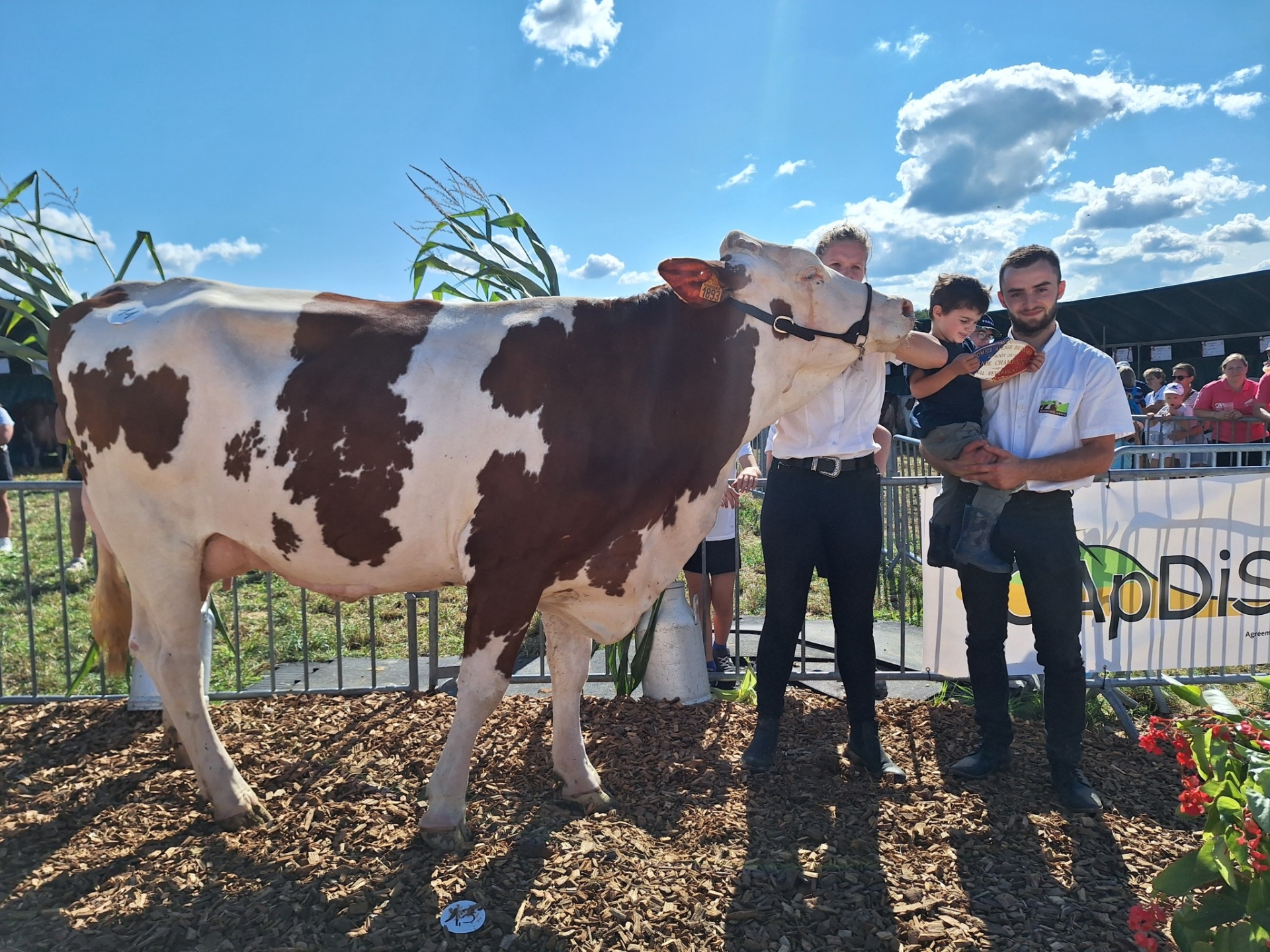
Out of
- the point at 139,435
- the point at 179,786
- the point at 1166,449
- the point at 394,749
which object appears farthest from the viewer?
the point at 1166,449

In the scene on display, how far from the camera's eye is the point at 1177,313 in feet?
55.5

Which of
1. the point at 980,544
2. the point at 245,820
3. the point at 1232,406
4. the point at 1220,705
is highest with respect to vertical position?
the point at 1232,406

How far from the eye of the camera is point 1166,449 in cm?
614

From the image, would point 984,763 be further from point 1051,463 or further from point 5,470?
point 5,470

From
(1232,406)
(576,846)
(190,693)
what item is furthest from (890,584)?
(190,693)

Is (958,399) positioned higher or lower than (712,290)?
lower

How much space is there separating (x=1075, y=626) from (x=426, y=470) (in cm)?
280

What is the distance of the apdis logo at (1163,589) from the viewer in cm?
478

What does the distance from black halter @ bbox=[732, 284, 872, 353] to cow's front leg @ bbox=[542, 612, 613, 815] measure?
1512 mm

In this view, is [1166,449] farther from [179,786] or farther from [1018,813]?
[179,786]

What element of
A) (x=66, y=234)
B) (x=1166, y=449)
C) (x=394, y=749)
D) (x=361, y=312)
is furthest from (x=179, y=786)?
(x=1166, y=449)

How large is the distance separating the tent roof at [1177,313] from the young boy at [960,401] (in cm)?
1556

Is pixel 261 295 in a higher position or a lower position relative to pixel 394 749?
higher

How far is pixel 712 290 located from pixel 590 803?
2.20 metres
